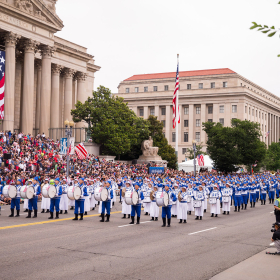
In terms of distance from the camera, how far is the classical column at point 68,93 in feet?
183

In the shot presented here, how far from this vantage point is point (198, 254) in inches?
476

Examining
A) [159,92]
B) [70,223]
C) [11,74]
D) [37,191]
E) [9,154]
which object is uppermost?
[159,92]

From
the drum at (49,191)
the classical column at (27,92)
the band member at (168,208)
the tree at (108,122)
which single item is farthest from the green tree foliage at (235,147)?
the drum at (49,191)

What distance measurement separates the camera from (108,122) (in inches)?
1871

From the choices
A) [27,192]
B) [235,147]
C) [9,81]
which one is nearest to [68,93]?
[9,81]

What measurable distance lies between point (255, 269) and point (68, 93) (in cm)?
4876

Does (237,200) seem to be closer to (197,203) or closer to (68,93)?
(197,203)

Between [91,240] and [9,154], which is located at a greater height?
[9,154]

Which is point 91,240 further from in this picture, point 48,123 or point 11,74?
point 48,123

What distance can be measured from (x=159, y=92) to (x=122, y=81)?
42.9 feet

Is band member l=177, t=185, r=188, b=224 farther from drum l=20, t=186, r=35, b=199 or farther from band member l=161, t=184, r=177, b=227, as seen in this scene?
drum l=20, t=186, r=35, b=199

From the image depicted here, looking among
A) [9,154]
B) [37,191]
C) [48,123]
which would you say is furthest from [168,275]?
[48,123]

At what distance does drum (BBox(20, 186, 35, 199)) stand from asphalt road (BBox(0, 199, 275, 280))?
1148 millimetres

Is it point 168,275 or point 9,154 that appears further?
point 9,154
